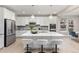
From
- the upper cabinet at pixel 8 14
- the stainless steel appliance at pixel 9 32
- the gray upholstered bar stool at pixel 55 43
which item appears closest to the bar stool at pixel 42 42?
the gray upholstered bar stool at pixel 55 43

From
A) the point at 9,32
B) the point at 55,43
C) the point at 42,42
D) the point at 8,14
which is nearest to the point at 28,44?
the point at 42,42

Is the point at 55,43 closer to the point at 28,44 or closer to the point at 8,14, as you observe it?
the point at 28,44

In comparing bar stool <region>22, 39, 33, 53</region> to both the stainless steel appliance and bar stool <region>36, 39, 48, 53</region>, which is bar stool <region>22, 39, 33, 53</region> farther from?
the stainless steel appliance

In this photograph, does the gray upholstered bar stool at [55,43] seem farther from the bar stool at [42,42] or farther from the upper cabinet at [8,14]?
the upper cabinet at [8,14]

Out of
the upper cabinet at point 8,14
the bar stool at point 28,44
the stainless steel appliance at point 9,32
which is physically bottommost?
the bar stool at point 28,44

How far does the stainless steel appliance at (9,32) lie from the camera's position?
18.0ft

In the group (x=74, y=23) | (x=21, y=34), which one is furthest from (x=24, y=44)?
(x=74, y=23)

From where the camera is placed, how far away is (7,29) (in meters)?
5.59

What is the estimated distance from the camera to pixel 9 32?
5742mm

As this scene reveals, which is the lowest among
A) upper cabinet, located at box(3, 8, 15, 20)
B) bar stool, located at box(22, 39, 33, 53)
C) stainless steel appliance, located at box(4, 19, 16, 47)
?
bar stool, located at box(22, 39, 33, 53)

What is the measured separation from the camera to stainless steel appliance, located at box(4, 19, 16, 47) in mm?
Result: 5488

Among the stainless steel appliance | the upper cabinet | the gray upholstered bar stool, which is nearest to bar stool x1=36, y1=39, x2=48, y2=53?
the gray upholstered bar stool
